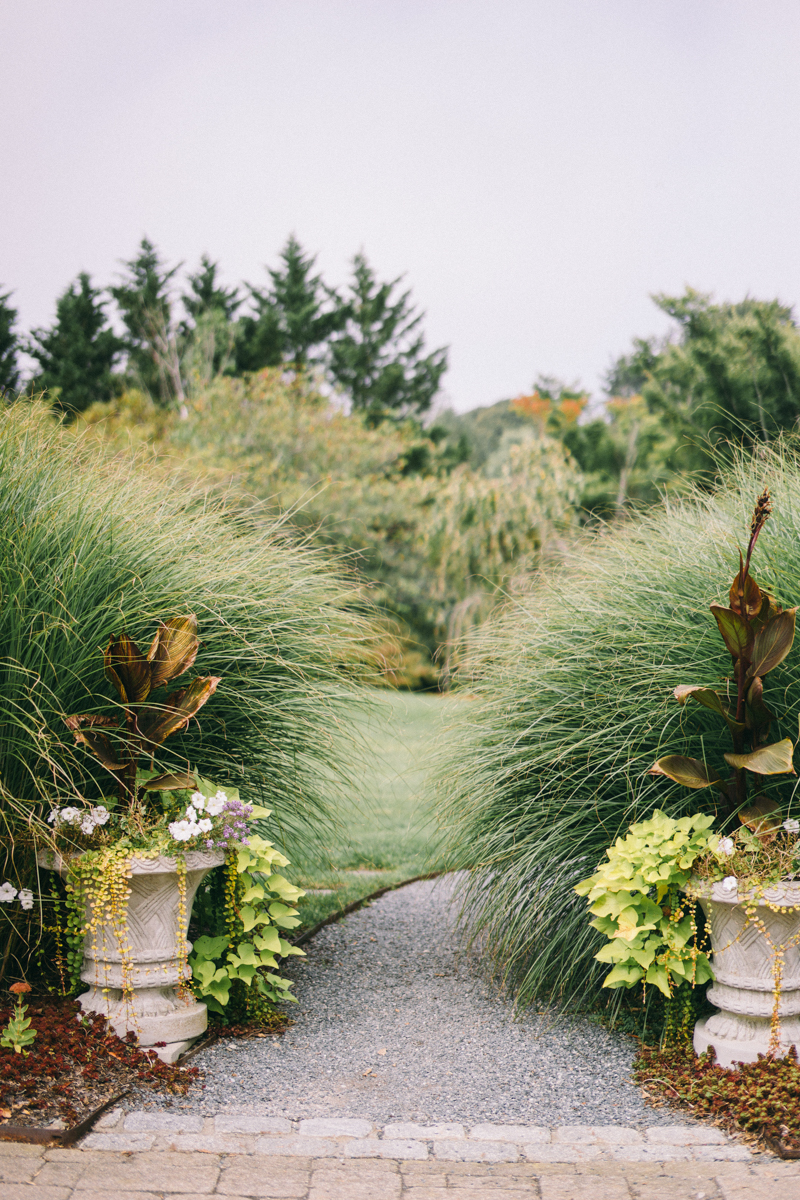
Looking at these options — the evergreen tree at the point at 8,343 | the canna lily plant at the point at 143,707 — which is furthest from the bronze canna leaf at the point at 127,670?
the evergreen tree at the point at 8,343

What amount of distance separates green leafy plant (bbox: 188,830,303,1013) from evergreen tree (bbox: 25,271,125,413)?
2003cm

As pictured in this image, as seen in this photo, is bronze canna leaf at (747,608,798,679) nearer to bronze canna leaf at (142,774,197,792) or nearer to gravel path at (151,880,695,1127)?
gravel path at (151,880,695,1127)

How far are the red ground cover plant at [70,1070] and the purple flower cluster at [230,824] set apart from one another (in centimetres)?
60

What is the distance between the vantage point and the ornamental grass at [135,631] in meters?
2.71

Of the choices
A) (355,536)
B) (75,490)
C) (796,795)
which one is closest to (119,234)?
(355,536)

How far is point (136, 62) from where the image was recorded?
7.66 meters

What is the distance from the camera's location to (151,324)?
23766mm

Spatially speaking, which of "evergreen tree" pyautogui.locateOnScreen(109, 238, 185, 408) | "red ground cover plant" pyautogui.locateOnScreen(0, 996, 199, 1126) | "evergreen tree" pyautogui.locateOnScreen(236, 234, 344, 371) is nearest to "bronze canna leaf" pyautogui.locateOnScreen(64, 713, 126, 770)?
"red ground cover plant" pyautogui.locateOnScreen(0, 996, 199, 1126)

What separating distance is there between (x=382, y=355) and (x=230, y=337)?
6.14 meters

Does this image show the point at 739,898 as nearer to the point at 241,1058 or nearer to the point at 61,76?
the point at 241,1058

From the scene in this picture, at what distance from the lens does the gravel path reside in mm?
2475

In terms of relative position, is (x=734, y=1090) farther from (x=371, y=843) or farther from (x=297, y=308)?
(x=297, y=308)

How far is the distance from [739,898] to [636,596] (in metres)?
1.21

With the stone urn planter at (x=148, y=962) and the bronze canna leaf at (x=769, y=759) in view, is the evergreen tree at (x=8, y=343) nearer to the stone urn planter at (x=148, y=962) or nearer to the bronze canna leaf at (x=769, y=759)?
the stone urn planter at (x=148, y=962)
